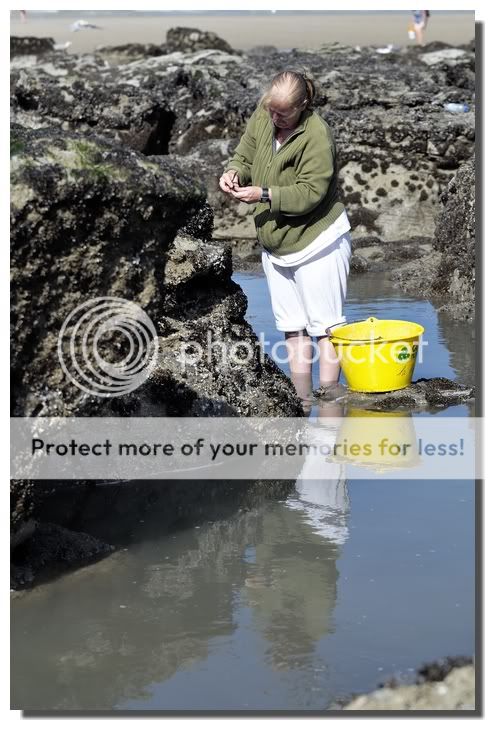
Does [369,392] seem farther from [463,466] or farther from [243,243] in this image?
[243,243]

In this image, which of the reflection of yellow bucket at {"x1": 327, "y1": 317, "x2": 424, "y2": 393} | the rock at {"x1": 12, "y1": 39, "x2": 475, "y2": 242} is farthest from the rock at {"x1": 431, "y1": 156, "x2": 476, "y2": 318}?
the reflection of yellow bucket at {"x1": 327, "y1": 317, "x2": 424, "y2": 393}

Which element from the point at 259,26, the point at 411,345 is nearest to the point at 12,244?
the point at 411,345

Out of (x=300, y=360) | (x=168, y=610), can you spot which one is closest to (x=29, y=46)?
(x=300, y=360)

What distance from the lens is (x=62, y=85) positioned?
1427cm

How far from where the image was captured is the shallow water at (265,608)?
12.9ft

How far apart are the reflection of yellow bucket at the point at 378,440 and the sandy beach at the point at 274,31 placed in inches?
1514

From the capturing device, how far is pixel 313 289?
669 centimetres

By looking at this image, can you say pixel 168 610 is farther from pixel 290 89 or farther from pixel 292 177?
pixel 290 89

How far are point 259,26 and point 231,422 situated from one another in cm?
6852

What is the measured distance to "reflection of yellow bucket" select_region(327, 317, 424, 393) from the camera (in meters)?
6.76

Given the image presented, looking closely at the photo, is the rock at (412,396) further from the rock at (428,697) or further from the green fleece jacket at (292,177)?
the rock at (428,697)

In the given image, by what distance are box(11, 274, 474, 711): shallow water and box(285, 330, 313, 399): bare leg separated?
1.37m

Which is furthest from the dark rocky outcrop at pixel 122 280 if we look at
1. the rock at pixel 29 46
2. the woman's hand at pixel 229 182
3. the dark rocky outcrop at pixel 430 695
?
the rock at pixel 29 46

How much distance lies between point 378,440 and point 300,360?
914 mm
